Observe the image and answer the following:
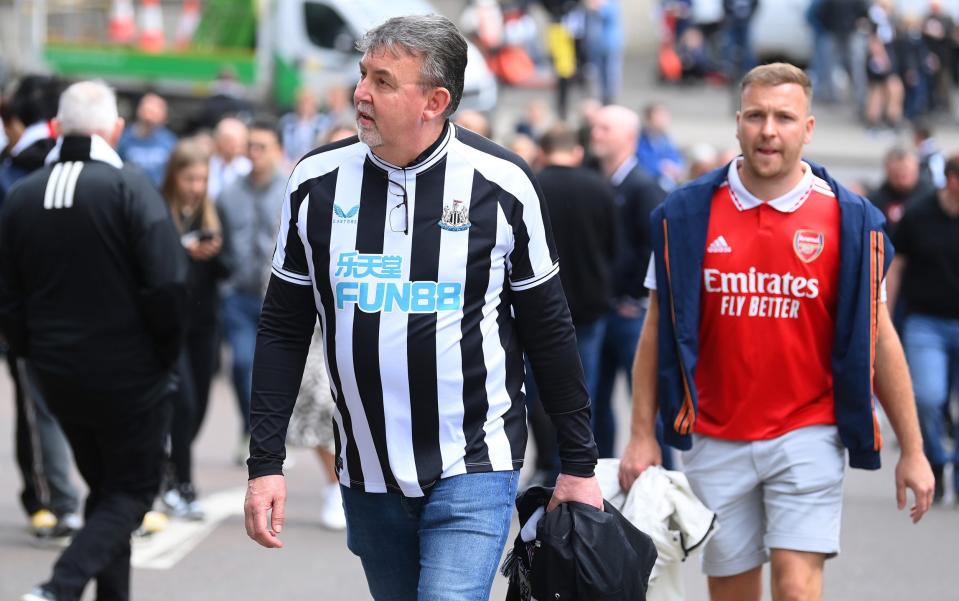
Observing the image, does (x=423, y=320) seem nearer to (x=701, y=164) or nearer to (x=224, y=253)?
(x=224, y=253)

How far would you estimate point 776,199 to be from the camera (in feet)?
15.5

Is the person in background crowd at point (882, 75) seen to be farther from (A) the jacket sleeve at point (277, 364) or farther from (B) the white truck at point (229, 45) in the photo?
(A) the jacket sleeve at point (277, 364)

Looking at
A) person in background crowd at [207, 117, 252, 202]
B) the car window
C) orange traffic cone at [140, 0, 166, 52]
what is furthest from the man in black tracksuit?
orange traffic cone at [140, 0, 166, 52]

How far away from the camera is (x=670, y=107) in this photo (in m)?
27.3

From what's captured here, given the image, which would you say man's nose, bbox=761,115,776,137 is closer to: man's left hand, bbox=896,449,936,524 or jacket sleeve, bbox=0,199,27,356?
man's left hand, bbox=896,449,936,524

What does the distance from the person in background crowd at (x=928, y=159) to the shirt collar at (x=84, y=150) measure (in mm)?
7575

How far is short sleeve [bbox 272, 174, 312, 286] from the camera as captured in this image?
Result: 387cm

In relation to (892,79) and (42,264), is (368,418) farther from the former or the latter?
(892,79)

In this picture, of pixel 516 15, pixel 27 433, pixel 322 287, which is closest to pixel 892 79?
pixel 516 15

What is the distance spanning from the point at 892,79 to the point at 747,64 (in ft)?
9.17

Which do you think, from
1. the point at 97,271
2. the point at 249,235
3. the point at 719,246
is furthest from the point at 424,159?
the point at 249,235

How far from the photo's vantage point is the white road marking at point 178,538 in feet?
23.1

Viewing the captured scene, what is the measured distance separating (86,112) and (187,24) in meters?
19.1

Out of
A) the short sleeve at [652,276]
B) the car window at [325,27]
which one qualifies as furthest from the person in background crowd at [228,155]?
the car window at [325,27]
